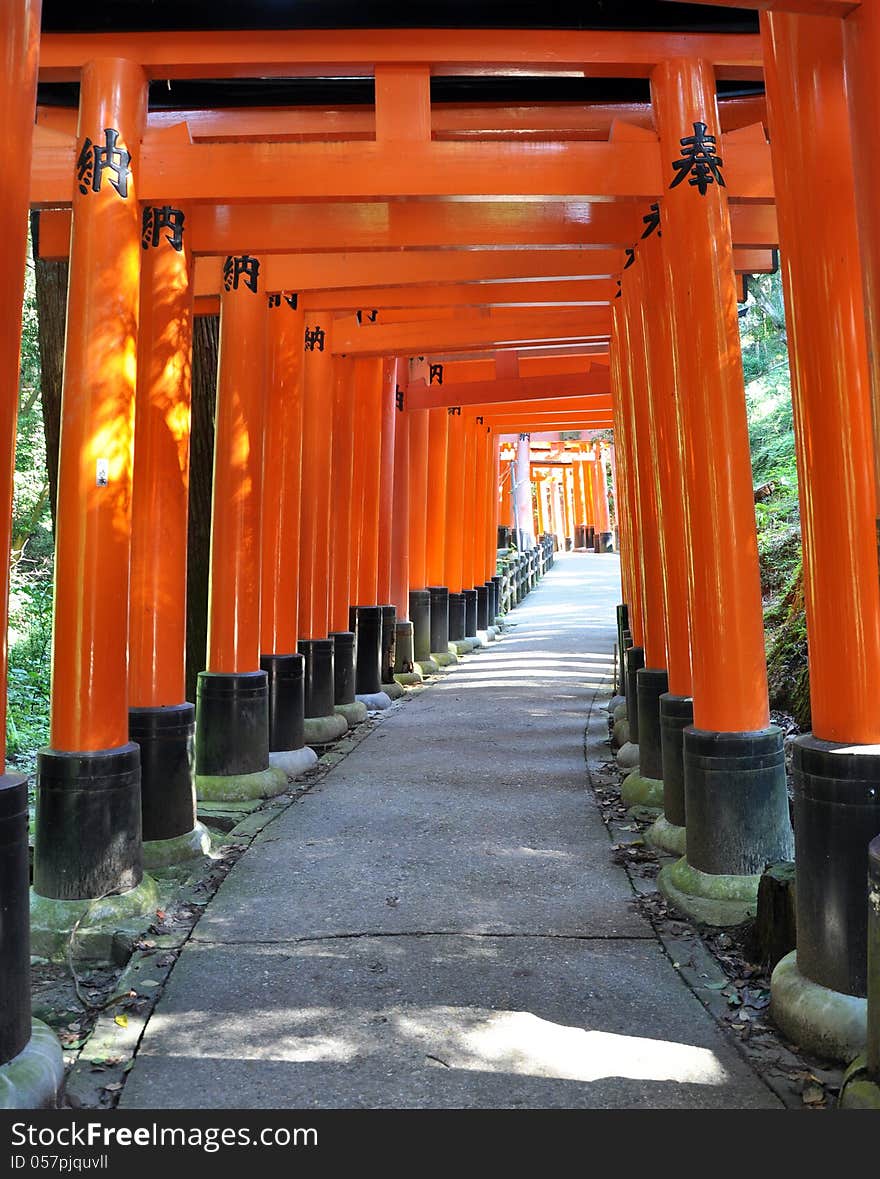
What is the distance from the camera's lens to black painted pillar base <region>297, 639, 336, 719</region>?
31.1 ft

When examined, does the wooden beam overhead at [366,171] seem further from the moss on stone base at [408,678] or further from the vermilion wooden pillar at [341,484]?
the moss on stone base at [408,678]

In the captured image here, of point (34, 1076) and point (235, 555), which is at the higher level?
point (235, 555)

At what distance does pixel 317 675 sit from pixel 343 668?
1133mm

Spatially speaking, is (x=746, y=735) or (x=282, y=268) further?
(x=282, y=268)

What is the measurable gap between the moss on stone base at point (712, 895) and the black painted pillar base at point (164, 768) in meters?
2.61

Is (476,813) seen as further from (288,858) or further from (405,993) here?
(405,993)

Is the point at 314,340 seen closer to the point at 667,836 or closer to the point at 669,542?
the point at 669,542

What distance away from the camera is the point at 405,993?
12.5 ft

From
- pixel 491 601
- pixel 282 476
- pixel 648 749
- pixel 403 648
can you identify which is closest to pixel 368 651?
pixel 403 648

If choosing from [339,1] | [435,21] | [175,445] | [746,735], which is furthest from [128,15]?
[746,735]

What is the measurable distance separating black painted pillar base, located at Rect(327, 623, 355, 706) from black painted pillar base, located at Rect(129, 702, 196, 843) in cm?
484

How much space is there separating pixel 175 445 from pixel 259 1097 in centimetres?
376

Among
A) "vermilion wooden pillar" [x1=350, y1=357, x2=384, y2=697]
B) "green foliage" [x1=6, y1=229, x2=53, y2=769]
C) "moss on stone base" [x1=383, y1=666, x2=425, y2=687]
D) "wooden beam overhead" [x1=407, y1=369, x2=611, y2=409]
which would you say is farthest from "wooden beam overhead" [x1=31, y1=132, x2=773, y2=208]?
"green foliage" [x1=6, y1=229, x2=53, y2=769]

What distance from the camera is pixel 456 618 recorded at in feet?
58.8
